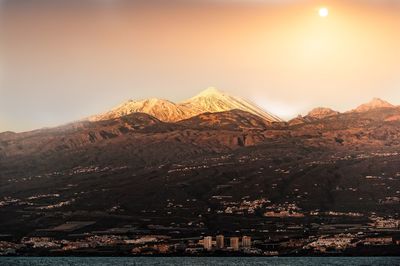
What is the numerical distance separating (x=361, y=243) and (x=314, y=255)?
10583 mm

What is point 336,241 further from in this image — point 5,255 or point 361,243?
point 5,255

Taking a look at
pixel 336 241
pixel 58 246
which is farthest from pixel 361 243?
pixel 58 246

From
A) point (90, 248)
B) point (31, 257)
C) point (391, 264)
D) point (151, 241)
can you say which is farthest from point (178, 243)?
point (391, 264)

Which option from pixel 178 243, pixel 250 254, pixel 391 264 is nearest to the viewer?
pixel 391 264

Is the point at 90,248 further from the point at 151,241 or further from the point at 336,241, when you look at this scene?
the point at 336,241

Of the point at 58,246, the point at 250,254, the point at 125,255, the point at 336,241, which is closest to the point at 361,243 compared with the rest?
the point at 336,241

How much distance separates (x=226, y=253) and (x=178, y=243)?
11564 millimetres

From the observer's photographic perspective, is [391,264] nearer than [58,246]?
Yes

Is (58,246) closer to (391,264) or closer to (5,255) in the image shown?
(5,255)

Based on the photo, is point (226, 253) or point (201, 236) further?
point (201, 236)

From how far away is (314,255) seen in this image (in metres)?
182

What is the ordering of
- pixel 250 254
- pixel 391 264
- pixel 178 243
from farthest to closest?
1. pixel 178 243
2. pixel 250 254
3. pixel 391 264

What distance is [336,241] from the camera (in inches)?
7421

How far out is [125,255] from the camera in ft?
615
